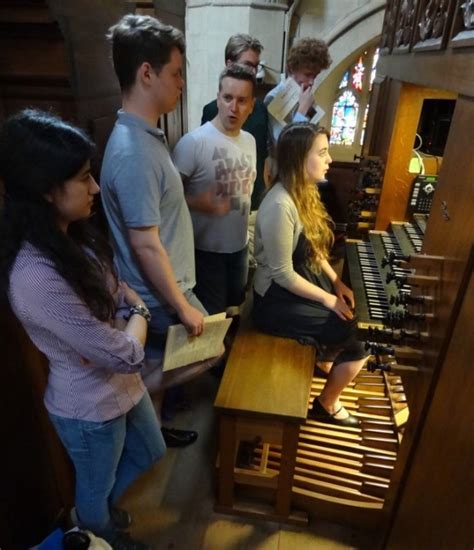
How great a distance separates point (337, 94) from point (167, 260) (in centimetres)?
811

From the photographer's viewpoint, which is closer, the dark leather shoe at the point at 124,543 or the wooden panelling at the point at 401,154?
the dark leather shoe at the point at 124,543

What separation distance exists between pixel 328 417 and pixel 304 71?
1958mm

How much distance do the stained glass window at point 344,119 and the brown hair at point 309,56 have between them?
647 centimetres

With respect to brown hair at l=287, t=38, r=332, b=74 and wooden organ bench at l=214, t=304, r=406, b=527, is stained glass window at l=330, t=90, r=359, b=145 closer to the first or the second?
brown hair at l=287, t=38, r=332, b=74

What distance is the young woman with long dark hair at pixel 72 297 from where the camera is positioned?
885 mm

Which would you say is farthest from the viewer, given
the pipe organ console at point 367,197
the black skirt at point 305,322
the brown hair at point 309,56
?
the brown hair at point 309,56

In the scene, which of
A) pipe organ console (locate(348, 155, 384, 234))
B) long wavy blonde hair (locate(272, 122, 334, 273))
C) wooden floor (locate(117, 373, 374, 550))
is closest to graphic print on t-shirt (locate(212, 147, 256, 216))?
long wavy blonde hair (locate(272, 122, 334, 273))

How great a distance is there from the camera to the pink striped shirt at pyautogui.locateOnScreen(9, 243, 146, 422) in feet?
2.98

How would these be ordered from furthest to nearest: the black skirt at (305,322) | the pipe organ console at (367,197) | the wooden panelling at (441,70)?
the pipe organ console at (367,197), the black skirt at (305,322), the wooden panelling at (441,70)

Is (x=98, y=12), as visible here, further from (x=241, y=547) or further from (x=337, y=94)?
(x=337, y=94)

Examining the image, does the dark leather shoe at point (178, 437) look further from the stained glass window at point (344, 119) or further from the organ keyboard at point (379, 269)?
the stained glass window at point (344, 119)

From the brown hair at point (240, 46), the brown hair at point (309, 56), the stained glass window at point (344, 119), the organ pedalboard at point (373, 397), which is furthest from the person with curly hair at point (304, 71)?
the stained glass window at point (344, 119)

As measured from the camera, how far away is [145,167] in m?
1.26

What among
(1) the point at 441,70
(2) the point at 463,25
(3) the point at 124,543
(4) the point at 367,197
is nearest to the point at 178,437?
(3) the point at 124,543
